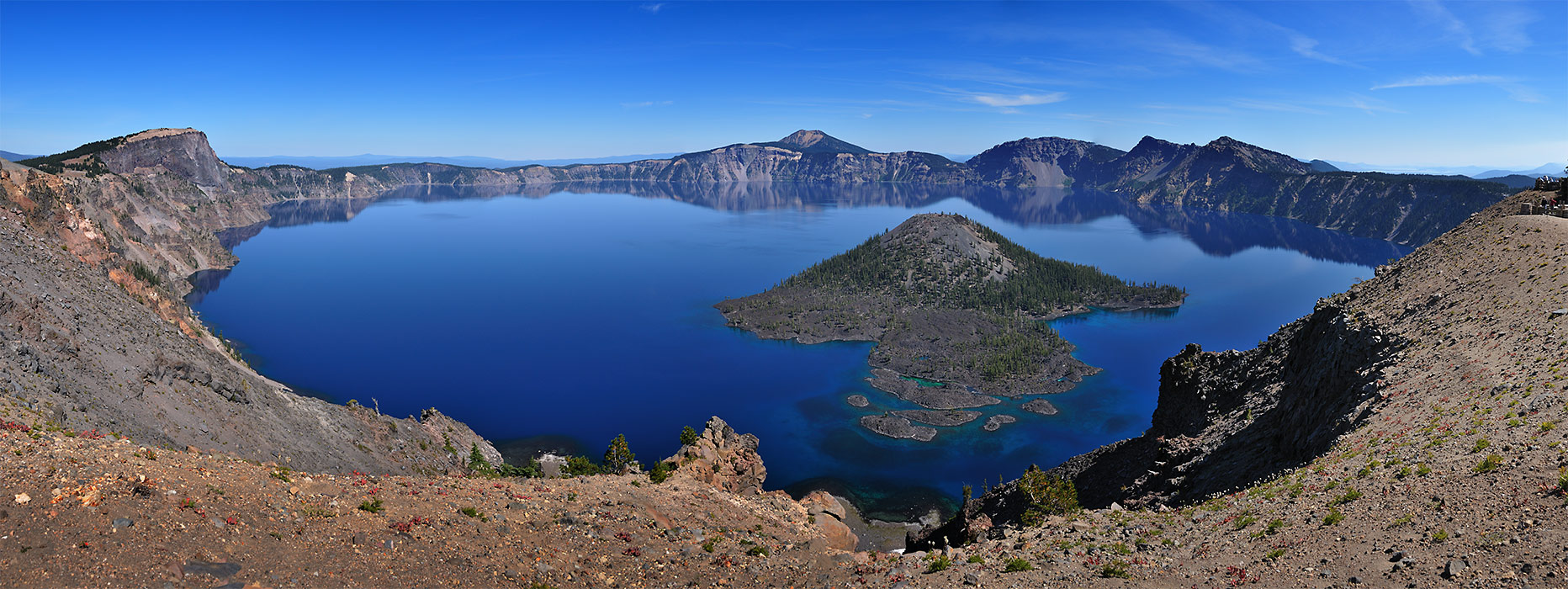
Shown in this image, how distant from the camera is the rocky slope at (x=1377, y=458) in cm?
2522

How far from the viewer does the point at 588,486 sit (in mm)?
44531

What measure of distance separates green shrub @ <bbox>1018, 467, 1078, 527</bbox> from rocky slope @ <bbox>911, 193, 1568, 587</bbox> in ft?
11.1

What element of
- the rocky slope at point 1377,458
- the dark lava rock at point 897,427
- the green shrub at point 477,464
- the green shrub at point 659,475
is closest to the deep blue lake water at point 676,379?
the dark lava rock at point 897,427

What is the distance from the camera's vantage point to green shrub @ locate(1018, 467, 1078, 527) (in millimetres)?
51825

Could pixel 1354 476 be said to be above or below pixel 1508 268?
below

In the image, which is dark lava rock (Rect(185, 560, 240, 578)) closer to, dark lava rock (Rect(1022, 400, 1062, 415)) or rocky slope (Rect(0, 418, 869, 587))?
rocky slope (Rect(0, 418, 869, 587))

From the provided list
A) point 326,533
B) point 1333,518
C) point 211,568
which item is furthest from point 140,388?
point 1333,518

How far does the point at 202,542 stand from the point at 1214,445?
2244 inches

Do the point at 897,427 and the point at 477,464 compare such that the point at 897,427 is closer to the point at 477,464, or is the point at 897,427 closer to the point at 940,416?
the point at 940,416

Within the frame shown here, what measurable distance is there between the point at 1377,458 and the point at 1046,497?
77.4 feet

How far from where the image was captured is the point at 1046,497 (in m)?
54.0

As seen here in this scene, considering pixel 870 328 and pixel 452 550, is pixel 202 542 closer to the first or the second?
pixel 452 550

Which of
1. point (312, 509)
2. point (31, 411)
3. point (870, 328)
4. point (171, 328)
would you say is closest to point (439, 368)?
point (171, 328)

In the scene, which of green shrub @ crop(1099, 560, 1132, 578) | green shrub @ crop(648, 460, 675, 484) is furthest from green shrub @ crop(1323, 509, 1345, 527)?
green shrub @ crop(648, 460, 675, 484)
